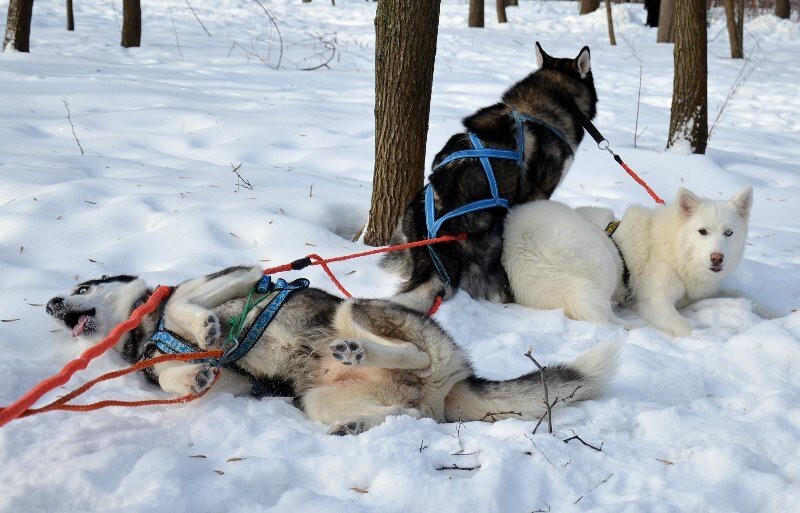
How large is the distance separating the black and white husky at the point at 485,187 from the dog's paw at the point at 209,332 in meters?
1.41

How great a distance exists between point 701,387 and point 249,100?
311 inches

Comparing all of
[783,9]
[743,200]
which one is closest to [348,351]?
[743,200]

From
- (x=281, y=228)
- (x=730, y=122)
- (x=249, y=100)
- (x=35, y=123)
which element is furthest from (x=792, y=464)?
(x=730, y=122)

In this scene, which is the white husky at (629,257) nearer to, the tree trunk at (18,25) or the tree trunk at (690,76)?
the tree trunk at (690,76)

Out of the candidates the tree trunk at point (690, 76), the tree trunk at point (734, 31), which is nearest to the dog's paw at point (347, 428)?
the tree trunk at point (690, 76)

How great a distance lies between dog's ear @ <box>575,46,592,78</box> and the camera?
5.32 m

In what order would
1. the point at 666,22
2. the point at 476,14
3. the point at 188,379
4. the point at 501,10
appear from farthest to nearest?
1. the point at 501,10
2. the point at 476,14
3. the point at 666,22
4. the point at 188,379

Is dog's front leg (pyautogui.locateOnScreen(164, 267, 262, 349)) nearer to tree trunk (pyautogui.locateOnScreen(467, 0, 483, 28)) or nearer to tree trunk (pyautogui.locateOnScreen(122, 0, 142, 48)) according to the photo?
tree trunk (pyautogui.locateOnScreen(122, 0, 142, 48))

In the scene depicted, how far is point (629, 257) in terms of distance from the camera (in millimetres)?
4664

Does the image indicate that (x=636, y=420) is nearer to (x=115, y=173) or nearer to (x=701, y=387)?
(x=701, y=387)

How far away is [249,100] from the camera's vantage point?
9.70m

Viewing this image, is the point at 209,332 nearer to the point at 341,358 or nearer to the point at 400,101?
the point at 341,358

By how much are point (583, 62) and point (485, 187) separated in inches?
63.7

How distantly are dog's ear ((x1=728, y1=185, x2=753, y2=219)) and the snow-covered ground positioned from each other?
590 mm
